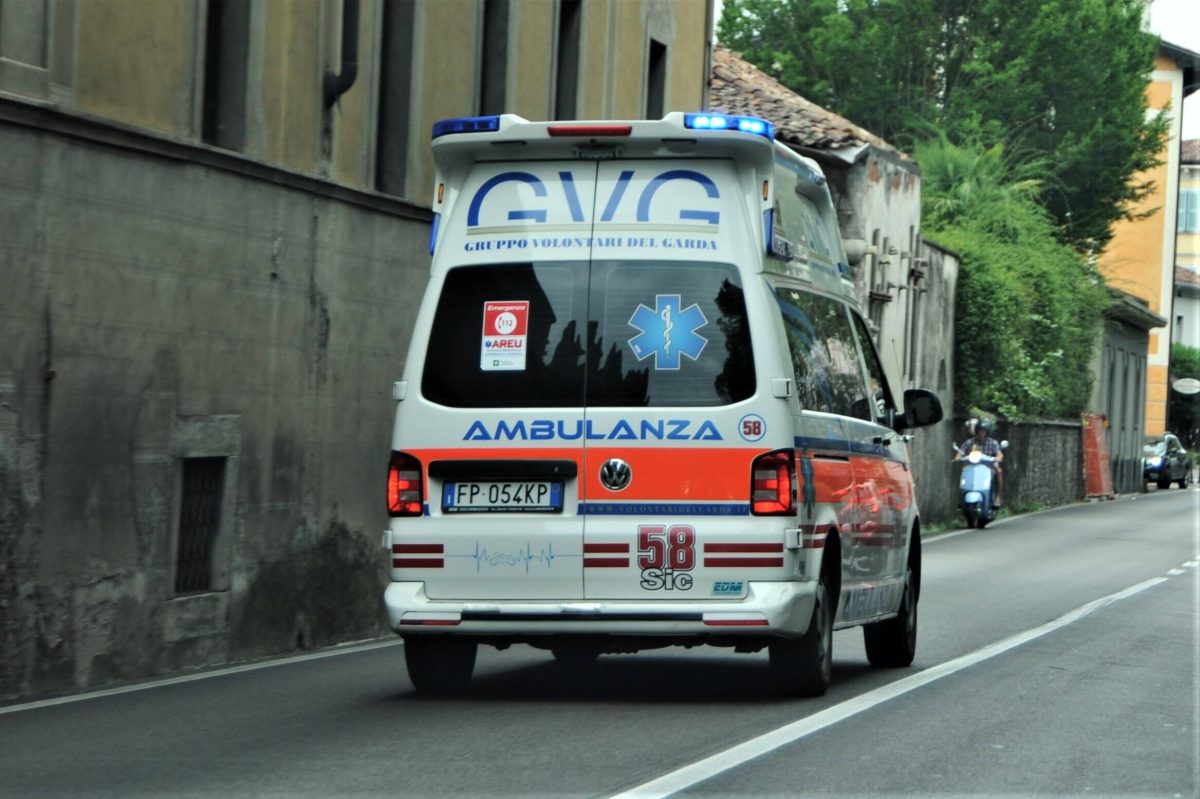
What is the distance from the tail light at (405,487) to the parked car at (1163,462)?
60463 mm

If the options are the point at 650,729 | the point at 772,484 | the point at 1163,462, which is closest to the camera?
the point at 650,729

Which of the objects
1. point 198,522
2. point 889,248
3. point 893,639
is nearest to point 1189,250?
point 889,248

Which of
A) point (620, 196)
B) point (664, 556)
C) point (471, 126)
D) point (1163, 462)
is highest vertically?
point (471, 126)

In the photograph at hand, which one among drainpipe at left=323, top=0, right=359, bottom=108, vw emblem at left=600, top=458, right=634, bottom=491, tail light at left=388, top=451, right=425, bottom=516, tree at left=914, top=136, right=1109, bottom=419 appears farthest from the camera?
tree at left=914, top=136, right=1109, bottom=419

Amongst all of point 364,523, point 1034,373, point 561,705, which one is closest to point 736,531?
point 561,705

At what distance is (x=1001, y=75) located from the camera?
52.9 m

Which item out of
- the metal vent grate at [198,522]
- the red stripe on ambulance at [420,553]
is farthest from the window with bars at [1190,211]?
the red stripe on ambulance at [420,553]

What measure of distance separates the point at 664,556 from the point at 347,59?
7312 millimetres

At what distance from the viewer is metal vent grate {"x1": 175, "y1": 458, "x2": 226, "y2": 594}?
1305 centimetres

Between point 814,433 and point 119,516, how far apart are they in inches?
175

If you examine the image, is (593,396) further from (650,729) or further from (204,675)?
(204,675)

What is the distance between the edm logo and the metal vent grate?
3984 mm

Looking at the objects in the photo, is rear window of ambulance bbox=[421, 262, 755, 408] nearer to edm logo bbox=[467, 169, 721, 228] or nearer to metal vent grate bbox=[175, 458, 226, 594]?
edm logo bbox=[467, 169, 721, 228]

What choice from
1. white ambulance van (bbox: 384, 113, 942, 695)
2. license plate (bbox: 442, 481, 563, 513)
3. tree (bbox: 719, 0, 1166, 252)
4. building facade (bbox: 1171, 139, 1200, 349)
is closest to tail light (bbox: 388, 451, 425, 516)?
white ambulance van (bbox: 384, 113, 942, 695)
